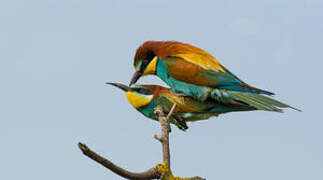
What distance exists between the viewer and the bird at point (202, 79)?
4.64 meters

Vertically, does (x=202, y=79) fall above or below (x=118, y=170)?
above

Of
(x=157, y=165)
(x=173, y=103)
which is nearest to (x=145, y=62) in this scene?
(x=173, y=103)

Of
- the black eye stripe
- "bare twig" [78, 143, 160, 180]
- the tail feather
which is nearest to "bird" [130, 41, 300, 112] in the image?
the tail feather

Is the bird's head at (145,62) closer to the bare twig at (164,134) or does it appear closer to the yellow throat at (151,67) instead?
the yellow throat at (151,67)

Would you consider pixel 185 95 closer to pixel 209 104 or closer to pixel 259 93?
pixel 209 104

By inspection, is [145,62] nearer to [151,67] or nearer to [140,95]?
[151,67]

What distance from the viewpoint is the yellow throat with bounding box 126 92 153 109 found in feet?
16.0

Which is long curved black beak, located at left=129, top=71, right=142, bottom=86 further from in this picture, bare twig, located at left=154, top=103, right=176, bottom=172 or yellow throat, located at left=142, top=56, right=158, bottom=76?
bare twig, located at left=154, top=103, right=176, bottom=172

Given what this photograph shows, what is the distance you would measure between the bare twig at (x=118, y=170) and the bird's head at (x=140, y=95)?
87 centimetres

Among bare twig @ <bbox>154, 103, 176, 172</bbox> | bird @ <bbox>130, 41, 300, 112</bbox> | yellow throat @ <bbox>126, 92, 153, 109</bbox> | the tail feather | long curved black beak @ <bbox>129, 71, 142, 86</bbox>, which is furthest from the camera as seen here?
long curved black beak @ <bbox>129, 71, 142, 86</bbox>

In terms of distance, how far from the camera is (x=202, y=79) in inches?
184

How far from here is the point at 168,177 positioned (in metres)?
4.29

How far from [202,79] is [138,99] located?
2.17 feet

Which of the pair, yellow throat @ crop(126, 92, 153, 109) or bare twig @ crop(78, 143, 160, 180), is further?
yellow throat @ crop(126, 92, 153, 109)
